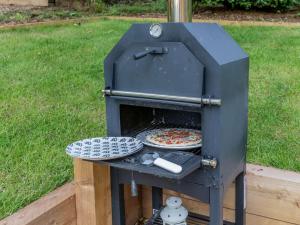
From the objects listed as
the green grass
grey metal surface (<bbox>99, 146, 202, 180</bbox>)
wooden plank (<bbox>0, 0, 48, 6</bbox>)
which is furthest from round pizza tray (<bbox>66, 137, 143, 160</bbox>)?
wooden plank (<bbox>0, 0, 48, 6</bbox>)

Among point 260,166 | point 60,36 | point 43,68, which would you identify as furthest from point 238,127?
point 60,36

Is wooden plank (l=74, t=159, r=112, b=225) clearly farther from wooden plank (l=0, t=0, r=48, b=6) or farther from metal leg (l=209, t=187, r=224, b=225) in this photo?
wooden plank (l=0, t=0, r=48, b=6)

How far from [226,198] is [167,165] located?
658 mm

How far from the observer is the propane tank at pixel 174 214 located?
1907mm

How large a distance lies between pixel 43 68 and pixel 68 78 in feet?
1.29

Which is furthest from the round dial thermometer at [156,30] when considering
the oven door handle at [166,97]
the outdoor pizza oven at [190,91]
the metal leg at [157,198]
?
the metal leg at [157,198]

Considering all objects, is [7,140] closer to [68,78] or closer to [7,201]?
[7,201]

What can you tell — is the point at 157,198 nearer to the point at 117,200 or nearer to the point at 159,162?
the point at 117,200

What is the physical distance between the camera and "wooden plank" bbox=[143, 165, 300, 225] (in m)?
1.88

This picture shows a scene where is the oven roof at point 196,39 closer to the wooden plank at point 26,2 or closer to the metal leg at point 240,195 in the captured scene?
the metal leg at point 240,195

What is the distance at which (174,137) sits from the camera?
73.3 inches

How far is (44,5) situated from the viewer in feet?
29.8

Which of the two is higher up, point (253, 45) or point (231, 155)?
point (253, 45)

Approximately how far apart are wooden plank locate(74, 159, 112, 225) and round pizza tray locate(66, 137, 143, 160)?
0.17m
